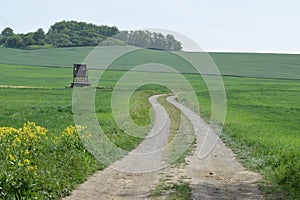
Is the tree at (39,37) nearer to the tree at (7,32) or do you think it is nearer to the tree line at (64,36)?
the tree line at (64,36)

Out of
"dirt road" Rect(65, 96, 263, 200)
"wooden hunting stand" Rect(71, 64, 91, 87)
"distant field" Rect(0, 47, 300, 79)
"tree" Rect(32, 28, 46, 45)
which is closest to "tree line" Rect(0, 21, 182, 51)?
"tree" Rect(32, 28, 46, 45)

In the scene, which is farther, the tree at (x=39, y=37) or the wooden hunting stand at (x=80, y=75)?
the tree at (x=39, y=37)

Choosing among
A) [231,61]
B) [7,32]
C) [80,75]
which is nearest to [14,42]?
[7,32]

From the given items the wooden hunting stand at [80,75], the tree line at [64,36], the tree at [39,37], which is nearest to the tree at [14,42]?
the tree line at [64,36]

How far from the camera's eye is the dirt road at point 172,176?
36.6 ft

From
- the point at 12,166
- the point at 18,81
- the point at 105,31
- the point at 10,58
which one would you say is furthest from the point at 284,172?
the point at 105,31

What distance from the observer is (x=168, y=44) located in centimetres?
1803

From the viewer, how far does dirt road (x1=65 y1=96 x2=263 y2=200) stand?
1116 centimetres

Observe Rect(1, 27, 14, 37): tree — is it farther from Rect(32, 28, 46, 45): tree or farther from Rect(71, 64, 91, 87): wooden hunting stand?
Rect(71, 64, 91, 87): wooden hunting stand

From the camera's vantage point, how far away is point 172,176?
516 inches

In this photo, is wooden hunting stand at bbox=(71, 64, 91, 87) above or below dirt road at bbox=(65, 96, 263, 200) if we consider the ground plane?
above

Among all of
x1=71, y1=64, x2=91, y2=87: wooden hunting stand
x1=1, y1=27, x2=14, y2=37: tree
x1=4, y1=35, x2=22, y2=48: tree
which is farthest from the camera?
x1=1, y1=27, x2=14, y2=37: tree

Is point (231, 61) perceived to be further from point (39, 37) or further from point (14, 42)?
point (14, 42)

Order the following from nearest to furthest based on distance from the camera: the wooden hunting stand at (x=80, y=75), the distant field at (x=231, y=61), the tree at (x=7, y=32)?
the wooden hunting stand at (x=80, y=75), the distant field at (x=231, y=61), the tree at (x=7, y=32)
